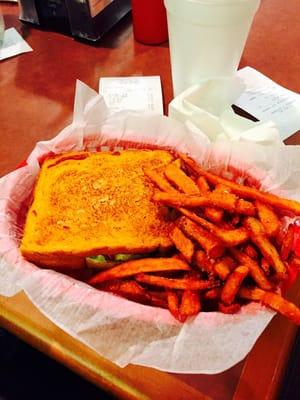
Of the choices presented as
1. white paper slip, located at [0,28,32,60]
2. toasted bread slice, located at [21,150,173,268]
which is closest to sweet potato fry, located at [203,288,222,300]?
toasted bread slice, located at [21,150,173,268]

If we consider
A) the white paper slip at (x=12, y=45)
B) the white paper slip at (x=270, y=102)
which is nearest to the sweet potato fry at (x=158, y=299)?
the white paper slip at (x=270, y=102)

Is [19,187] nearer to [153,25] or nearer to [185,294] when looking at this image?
[185,294]

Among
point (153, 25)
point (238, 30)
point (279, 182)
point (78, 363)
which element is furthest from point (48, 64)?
point (78, 363)

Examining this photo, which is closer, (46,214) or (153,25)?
(46,214)

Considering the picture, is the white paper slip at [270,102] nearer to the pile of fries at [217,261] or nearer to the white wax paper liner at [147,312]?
the white wax paper liner at [147,312]

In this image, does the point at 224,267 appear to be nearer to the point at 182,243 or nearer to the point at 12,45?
the point at 182,243

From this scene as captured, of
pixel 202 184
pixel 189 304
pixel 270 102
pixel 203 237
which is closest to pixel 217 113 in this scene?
pixel 270 102
